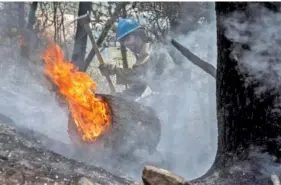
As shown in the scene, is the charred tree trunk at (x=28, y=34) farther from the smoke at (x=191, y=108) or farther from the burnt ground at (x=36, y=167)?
the burnt ground at (x=36, y=167)

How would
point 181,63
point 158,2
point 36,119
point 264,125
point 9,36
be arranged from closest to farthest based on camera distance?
1. point 264,125
2. point 36,119
3. point 181,63
4. point 158,2
5. point 9,36

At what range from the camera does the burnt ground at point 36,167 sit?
9.72 feet

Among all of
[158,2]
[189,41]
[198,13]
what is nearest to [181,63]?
[189,41]

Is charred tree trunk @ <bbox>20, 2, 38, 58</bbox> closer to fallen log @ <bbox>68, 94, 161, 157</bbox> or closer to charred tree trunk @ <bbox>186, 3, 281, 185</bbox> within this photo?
fallen log @ <bbox>68, 94, 161, 157</bbox>

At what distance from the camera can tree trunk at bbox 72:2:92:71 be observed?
8.95m

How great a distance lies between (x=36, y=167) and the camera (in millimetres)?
3174

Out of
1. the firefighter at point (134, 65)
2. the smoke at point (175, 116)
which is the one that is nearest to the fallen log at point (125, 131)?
the smoke at point (175, 116)

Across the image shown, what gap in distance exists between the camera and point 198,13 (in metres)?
8.59

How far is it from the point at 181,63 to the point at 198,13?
49.1 inches

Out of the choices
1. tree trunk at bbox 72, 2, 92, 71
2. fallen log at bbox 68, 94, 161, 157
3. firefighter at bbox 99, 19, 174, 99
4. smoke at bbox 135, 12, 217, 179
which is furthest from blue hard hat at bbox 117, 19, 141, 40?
fallen log at bbox 68, 94, 161, 157

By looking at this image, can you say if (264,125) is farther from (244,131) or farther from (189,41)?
(189,41)

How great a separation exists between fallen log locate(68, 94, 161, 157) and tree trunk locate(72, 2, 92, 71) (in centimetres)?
378

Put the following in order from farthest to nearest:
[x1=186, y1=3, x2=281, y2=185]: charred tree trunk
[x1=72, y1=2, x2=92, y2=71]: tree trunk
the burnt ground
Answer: [x1=72, y1=2, x2=92, y2=71]: tree trunk → [x1=186, y1=3, x2=281, y2=185]: charred tree trunk → the burnt ground

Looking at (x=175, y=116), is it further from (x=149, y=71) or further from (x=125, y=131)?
(x=125, y=131)
